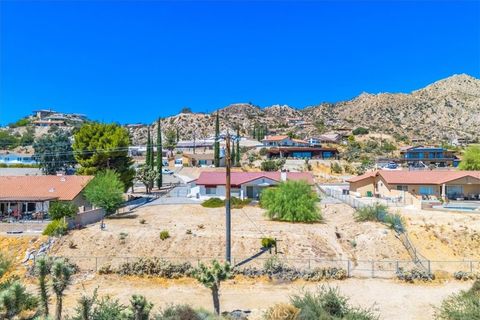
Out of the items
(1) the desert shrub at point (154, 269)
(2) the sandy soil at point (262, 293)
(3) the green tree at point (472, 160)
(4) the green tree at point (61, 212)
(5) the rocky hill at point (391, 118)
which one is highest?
(5) the rocky hill at point (391, 118)

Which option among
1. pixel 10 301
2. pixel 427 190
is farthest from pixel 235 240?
pixel 427 190

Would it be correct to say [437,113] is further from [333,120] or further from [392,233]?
[392,233]

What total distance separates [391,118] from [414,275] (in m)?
150

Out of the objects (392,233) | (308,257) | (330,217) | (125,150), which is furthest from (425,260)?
(125,150)

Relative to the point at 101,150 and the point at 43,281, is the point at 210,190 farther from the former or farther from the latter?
the point at 43,281

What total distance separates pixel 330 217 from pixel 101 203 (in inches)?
937

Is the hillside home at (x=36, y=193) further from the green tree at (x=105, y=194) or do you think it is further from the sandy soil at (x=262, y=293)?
the sandy soil at (x=262, y=293)

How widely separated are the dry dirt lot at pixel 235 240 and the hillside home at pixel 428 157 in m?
63.9

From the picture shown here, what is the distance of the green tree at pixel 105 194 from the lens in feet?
134

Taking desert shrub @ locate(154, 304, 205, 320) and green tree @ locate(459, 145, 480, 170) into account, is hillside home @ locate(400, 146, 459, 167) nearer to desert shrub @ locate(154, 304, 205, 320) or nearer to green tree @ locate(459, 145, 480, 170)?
green tree @ locate(459, 145, 480, 170)

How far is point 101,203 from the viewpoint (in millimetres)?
40750

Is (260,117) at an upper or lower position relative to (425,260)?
upper

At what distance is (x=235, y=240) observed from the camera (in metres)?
34.3

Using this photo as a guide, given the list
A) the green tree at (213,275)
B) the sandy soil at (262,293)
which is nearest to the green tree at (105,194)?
the sandy soil at (262,293)
